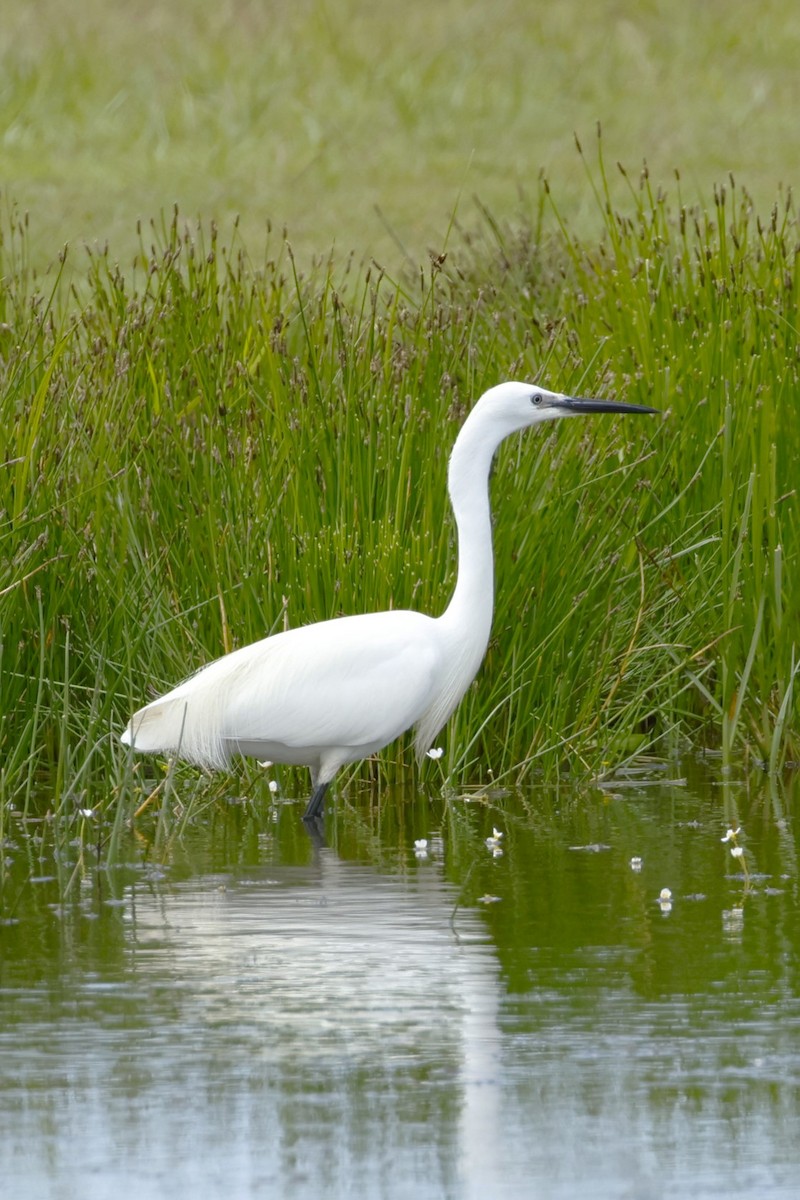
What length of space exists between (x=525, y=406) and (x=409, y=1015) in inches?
102

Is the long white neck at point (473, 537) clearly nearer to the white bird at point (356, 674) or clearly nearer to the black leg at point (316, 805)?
the white bird at point (356, 674)

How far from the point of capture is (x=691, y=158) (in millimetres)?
27469

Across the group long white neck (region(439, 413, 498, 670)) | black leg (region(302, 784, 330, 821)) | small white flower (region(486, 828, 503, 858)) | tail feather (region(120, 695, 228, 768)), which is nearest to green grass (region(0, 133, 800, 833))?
tail feather (region(120, 695, 228, 768))

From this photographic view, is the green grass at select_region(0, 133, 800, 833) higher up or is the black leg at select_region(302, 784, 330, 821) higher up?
the green grass at select_region(0, 133, 800, 833)

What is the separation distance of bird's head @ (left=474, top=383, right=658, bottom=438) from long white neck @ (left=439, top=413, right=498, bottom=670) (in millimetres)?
57

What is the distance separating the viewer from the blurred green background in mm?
26297

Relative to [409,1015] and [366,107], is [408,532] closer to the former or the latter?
[409,1015]

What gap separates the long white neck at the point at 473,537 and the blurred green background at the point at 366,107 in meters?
17.4

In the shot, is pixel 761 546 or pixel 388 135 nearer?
pixel 761 546

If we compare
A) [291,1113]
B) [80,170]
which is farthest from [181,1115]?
[80,170]

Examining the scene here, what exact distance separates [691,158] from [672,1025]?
24.4m

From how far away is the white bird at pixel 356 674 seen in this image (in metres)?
A: 6.22

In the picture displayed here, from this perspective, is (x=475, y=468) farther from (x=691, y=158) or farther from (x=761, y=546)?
(x=691, y=158)

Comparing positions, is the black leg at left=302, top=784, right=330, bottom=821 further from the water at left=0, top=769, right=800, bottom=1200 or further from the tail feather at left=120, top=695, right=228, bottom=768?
the tail feather at left=120, top=695, right=228, bottom=768
